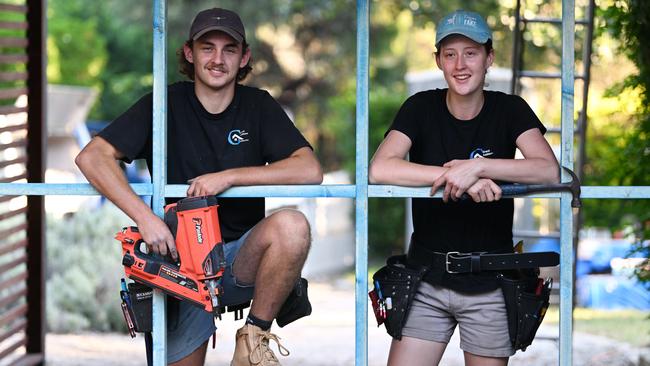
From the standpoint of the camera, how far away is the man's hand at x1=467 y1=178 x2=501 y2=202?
3.80 m

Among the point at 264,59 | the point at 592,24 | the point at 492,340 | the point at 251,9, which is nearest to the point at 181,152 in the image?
the point at 492,340

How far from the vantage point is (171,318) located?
432cm

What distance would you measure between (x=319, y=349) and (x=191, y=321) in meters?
3.68

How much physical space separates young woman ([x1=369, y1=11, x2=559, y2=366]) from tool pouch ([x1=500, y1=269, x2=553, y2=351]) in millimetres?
40

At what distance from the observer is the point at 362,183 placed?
153 inches

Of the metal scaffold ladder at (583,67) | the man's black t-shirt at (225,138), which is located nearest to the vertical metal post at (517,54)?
the metal scaffold ladder at (583,67)

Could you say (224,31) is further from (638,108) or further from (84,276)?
(84,276)

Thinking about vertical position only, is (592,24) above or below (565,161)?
above

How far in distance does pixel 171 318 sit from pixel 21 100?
2806 mm

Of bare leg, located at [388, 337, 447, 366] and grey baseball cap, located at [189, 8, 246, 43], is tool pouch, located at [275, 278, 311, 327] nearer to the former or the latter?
bare leg, located at [388, 337, 447, 366]

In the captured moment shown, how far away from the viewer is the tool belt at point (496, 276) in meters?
4.00

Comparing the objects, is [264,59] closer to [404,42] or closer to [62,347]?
[404,42]

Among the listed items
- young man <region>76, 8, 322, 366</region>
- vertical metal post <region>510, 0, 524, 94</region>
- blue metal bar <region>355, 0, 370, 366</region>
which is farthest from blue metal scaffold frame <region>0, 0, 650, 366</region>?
vertical metal post <region>510, 0, 524, 94</region>

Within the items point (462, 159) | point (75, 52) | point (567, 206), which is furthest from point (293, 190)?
point (75, 52)
